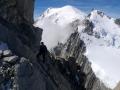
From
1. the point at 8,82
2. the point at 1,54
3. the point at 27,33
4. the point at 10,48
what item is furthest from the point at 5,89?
the point at 27,33

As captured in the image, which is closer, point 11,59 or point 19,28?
point 11,59

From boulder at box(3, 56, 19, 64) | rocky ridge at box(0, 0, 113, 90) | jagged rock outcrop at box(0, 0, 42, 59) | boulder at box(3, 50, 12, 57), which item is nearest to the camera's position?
rocky ridge at box(0, 0, 113, 90)

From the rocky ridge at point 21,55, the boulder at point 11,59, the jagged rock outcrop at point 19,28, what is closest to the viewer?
the rocky ridge at point 21,55

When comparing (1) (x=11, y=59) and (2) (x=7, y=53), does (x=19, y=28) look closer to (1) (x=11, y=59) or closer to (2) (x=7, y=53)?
(2) (x=7, y=53)

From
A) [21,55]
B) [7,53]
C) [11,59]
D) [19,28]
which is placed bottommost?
[21,55]

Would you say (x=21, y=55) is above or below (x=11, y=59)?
below

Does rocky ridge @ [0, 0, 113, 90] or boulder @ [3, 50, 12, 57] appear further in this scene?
boulder @ [3, 50, 12, 57]

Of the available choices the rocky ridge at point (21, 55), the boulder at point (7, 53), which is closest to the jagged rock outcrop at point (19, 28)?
the rocky ridge at point (21, 55)

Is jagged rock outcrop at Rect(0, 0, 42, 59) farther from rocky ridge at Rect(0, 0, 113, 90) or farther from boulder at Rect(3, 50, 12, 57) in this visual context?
boulder at Rect(3, 50, 12, 57)

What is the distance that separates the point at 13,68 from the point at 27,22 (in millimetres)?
21848

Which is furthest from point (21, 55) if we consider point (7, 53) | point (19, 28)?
point (19, 28)

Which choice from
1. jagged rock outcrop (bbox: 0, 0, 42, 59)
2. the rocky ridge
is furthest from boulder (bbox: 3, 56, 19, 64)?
jagged rock outcrop (bbox: 0, 0, 42, 59)

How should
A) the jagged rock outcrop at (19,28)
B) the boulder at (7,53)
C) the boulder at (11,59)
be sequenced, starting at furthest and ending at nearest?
the jagged rock outcrop at (19,28), the boulder at (7,53), the boulder at (11,59)

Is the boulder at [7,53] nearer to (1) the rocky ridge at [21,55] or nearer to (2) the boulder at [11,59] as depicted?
(1) the rocky ridge at [21,55]
